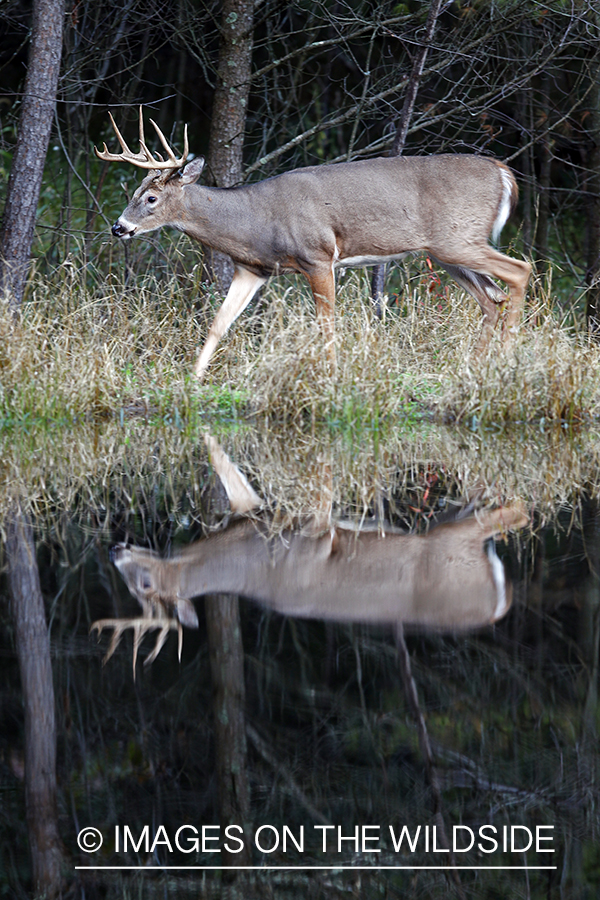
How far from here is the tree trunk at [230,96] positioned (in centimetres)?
1132

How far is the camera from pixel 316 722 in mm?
2438

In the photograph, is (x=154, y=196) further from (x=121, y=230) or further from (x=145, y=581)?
(x=145, y=581)

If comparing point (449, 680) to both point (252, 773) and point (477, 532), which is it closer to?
point (252, 773)

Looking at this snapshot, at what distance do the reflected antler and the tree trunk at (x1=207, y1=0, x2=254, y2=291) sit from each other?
837cm

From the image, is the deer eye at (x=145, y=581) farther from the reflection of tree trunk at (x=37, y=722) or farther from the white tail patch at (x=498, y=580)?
the white tail patch at (x=498, y=580)

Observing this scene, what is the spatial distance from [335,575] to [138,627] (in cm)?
82

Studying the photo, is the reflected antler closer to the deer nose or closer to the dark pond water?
the dark pond water

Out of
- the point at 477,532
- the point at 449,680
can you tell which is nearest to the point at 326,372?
the point at 477,532

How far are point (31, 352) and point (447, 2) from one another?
222 inches

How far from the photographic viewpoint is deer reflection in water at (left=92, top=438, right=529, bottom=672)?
331cm

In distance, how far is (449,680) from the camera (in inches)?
104

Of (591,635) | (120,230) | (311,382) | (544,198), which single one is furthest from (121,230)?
(544,198)

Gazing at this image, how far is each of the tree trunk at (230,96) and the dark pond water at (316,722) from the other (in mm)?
8047

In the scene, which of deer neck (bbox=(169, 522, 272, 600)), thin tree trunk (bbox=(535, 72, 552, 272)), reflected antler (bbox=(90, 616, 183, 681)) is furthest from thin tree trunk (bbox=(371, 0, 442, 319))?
reflected antler (bbox=(90, 616, 183, 681))
